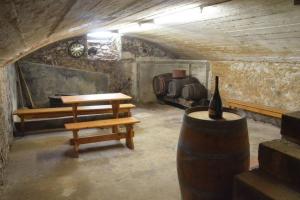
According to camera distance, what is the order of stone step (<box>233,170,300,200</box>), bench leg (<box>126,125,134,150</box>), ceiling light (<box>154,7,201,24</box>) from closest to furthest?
stone step (<box>233,170,300,200</box>)
ceiling light (<box>154,7,201,24</box>)
bench leg (<box>126,125,134,150</box>)

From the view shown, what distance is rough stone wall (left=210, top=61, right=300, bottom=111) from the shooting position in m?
4.61

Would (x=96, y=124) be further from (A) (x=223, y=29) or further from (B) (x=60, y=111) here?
(A) (x=223, y=29)

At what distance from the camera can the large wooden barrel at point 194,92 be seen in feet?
21.1

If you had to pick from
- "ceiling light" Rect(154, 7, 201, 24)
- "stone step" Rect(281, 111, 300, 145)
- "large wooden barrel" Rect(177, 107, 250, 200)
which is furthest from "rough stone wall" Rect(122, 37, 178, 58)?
"stone step" Rect(281, 111, 300, 145)

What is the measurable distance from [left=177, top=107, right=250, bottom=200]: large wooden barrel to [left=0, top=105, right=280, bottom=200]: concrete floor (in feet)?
2.78

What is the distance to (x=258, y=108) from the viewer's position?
514 centimetres

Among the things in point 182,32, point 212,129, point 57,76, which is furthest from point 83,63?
point 212,129

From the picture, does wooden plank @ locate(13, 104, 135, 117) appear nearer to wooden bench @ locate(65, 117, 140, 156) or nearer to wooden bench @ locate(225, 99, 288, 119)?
wooden bench @ locate(65, 117, 140, 156)

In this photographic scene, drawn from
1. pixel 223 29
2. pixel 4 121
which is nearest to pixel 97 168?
pixel 4 121

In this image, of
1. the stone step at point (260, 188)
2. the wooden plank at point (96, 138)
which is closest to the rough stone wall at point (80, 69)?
the wooden plank at point (96, 138)

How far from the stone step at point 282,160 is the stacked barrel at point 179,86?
4849 mm

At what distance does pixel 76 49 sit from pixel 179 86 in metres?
3.07

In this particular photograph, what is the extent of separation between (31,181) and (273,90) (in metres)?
4.51

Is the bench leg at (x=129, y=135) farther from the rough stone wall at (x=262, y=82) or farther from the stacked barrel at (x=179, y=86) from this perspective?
the rough stone wall at (x=262, y=82)
